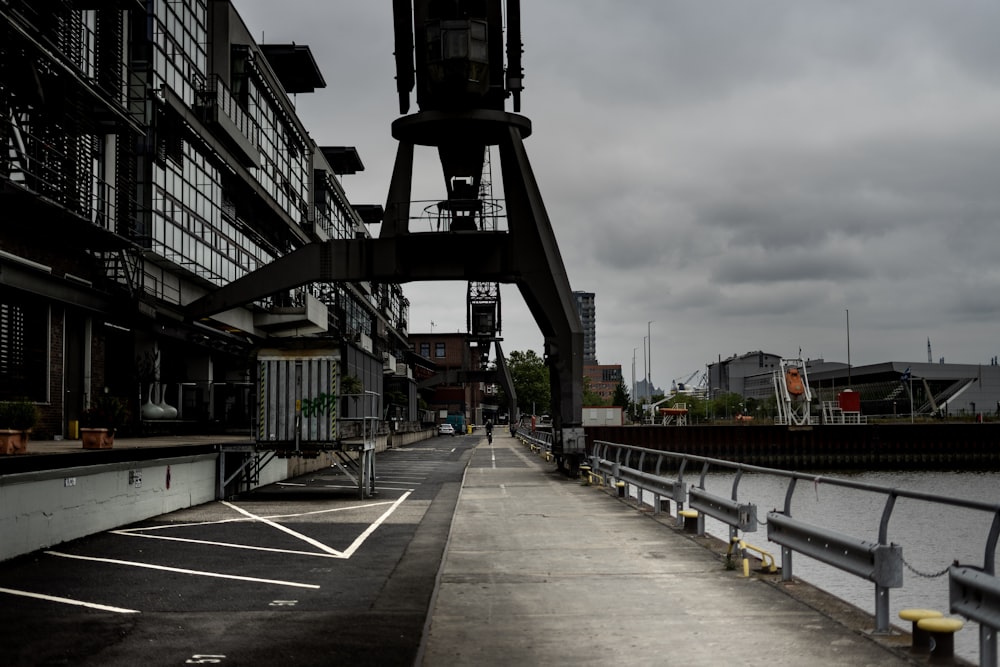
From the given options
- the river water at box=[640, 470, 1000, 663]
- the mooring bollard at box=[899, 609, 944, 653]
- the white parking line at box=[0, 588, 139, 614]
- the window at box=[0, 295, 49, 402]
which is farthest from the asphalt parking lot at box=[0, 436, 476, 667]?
the window at box=[0, 295, 49, 402]

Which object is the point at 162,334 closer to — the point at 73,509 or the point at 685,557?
the point at 73,509

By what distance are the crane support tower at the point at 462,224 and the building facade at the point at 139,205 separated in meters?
3.64

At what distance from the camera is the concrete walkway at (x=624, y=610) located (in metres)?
7.91

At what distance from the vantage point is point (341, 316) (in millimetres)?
67875

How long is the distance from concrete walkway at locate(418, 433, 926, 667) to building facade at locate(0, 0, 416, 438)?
13488mm

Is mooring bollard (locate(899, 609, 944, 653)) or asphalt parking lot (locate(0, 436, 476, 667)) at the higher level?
mooring bollard (locate(899, 609, 944, 653))

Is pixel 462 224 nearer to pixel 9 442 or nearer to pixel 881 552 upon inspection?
pixel 9 442

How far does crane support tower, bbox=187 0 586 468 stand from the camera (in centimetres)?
3111

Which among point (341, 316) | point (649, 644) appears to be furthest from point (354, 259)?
point (341, 316)

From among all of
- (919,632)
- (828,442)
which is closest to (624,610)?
(919,632)

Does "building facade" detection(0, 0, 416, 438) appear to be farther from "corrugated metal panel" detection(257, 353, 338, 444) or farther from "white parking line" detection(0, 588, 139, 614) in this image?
"white parking line" detection(0, 588, 139, 614)

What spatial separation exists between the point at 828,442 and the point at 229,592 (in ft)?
252

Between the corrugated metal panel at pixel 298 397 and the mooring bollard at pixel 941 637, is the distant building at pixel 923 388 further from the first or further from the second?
the mooring bollard at pixel 941 637

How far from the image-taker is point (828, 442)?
81562 mm
